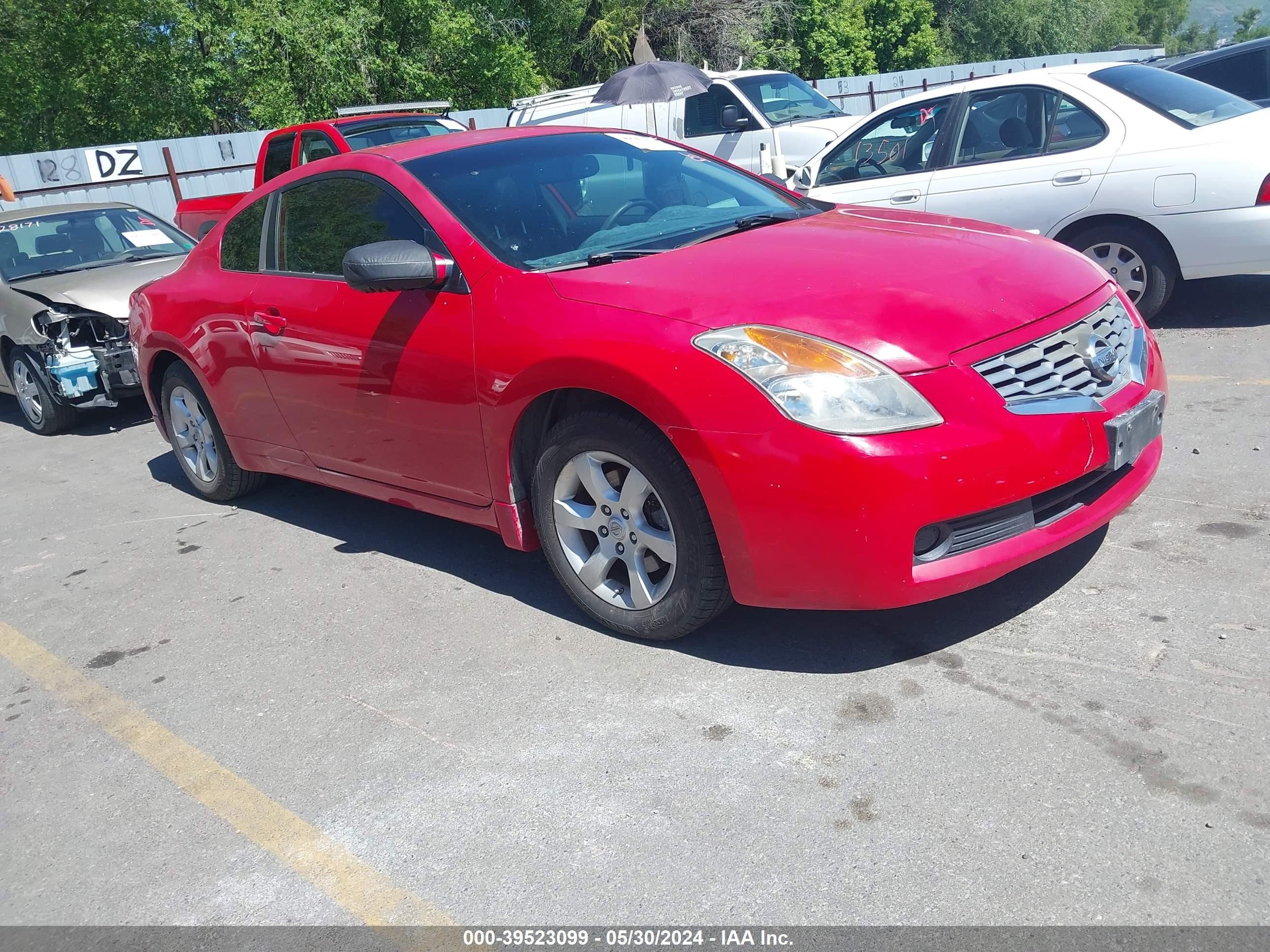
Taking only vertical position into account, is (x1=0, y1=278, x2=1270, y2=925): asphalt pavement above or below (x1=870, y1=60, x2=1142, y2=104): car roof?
below

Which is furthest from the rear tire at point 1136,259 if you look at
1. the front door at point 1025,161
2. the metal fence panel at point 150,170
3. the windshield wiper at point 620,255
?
the metal fence panel at point 150,170

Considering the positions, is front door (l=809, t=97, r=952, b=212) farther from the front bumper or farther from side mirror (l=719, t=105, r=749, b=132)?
side mirror (l=719, t=105, r=749, b=132)

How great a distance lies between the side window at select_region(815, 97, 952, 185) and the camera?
24.5ft

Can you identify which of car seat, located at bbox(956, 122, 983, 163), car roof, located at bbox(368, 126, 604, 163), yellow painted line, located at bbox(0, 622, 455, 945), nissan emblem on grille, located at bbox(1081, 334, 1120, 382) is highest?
car roof, located at bbox(368, 126, 604, 163)

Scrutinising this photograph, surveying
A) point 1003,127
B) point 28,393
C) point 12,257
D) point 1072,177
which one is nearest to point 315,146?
point 12,257

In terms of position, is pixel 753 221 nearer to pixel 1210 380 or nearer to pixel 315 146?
pixel 1210 380

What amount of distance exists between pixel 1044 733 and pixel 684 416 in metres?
1.27

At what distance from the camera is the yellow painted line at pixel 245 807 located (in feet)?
8.77

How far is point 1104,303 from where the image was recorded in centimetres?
373

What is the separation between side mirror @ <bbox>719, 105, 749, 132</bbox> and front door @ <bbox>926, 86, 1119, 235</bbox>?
536 cm

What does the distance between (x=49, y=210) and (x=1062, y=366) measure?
8.24 metres

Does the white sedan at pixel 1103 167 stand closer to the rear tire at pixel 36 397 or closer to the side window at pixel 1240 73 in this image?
the side window at pixel 1240 73

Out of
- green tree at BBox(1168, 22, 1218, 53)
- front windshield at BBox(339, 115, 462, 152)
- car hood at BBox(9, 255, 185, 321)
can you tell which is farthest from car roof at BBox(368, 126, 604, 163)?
green tree at BBox(1168, 22, 1218, 53)

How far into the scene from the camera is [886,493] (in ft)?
10.1
